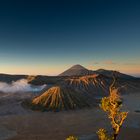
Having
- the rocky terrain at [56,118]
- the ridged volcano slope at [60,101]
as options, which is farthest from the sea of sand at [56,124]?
the ridged volcano slope at [60,101]

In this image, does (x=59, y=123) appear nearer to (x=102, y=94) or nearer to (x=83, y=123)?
(x=83, y=123)

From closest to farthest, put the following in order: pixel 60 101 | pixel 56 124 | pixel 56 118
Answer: pixel 56 124, pixel 56 118, pixel 60 101

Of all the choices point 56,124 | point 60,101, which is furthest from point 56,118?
point 60,101

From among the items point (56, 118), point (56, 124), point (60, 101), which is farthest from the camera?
point (60, 101)

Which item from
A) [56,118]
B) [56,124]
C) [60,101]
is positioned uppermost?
[60,101]

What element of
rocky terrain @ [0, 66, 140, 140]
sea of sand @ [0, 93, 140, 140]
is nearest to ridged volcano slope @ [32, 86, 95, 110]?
rocky terrain @ [0, 66, 140, 140]

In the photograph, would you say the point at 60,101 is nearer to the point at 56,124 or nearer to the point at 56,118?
the point at 56,118
